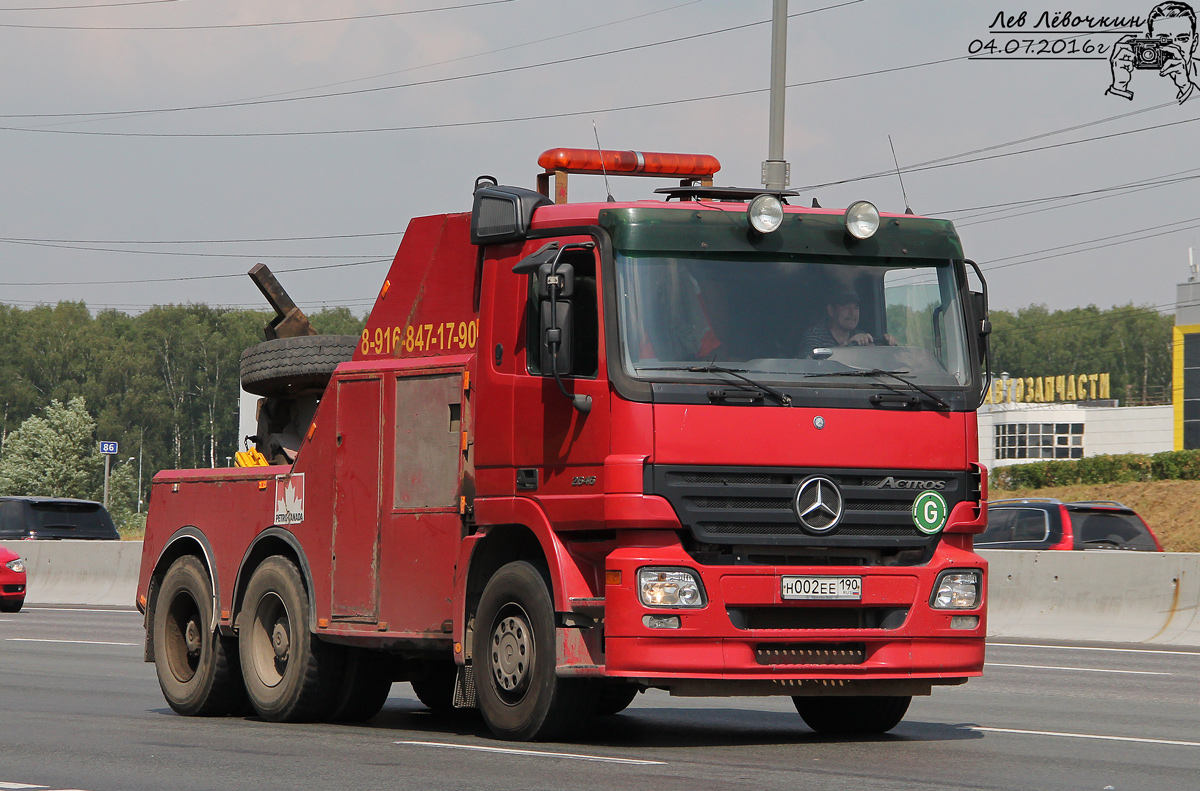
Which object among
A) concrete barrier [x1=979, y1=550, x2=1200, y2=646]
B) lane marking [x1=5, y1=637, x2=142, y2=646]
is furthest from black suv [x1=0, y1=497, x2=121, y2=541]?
concrete barrier [x1=979, y1=550, x2=1200, y2=646]

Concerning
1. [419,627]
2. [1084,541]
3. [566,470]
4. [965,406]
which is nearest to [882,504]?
[965,406]

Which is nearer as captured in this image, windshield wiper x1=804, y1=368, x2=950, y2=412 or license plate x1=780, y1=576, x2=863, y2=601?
license plate x1=780, y1=576, x2=863, y2=601

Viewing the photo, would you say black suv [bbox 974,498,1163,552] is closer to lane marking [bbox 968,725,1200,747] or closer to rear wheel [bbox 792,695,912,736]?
lane marking [bbox 968,725,1200,747]

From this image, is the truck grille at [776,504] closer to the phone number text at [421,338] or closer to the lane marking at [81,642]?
the phone number text at [421,338]

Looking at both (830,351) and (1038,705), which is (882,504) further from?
(1038,705)

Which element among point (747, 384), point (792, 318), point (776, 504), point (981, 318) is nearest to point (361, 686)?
point (776, 504)

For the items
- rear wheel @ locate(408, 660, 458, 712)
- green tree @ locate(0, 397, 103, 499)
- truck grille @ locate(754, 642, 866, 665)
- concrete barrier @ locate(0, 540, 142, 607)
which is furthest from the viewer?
green tree @ locate(0, 397, 103, 499)

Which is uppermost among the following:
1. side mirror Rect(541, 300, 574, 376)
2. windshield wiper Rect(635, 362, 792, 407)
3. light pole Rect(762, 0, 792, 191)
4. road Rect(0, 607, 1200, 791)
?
light pole Rect(762, 0, 792, 191)

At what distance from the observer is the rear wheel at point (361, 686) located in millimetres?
11555

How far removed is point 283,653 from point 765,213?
15.0 ft

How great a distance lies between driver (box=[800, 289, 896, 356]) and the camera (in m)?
→ 9.59

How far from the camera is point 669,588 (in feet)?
29.6

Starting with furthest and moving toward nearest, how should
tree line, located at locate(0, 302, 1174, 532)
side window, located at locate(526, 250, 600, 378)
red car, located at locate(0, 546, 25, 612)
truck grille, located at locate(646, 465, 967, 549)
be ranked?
tree line, located at locate(0, 302, 1174, 532) → red car, located at locate(0, 546, 25, 612) → side window, located at locate(526, 250, 600, 378) → truck grille, located at locate(646, 465, 967, 549)

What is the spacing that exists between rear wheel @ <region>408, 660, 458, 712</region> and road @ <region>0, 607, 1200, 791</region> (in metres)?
0.15
